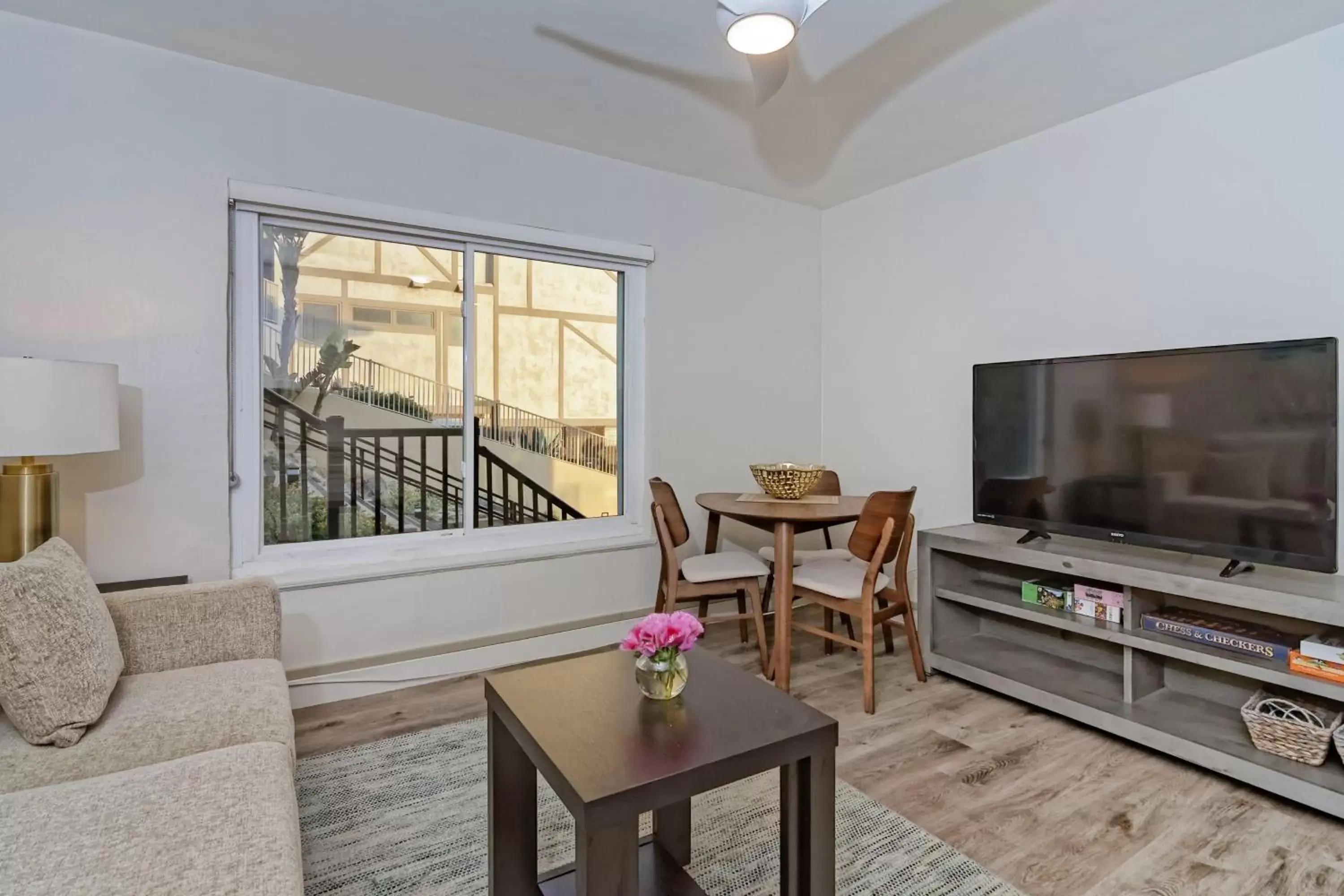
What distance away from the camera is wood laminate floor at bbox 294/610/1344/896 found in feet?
5.47

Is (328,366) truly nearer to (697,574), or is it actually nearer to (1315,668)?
(697,574)

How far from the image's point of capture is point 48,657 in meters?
1.42

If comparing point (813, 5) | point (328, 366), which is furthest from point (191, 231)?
point (813, 5)

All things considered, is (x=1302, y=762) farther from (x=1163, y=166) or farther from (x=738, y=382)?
(x=738, y=382)

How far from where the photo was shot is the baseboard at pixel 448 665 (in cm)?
268

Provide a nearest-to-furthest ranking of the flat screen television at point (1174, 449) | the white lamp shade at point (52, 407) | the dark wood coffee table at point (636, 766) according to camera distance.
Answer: the dark wood coffee table at point (636, 766) → the white lamp shade at point (52, 407) → the flat screen television at point (1174, 449)

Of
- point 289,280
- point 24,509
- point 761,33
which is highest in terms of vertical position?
point 761,33

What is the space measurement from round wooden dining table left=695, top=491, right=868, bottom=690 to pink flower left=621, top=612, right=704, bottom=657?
1.24 metres

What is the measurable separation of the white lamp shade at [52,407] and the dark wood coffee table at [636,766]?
1439 millimetres

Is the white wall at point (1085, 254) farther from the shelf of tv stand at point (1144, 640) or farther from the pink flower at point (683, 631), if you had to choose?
the pink flower at point (683, 631)

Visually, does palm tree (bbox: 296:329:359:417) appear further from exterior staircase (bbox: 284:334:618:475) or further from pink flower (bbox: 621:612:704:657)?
pink flower (bbox: 621:612:704:657)

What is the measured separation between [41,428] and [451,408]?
4.74 ft

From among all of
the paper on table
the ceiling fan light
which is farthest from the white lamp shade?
the paper on table

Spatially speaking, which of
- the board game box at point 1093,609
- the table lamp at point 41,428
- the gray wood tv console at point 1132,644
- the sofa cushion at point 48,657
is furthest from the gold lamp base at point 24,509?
the board game box at point 1093,609
